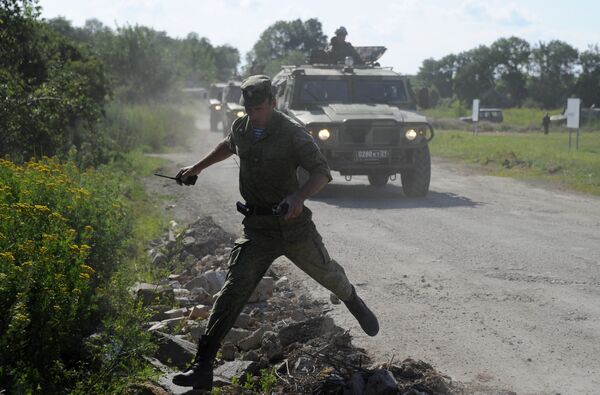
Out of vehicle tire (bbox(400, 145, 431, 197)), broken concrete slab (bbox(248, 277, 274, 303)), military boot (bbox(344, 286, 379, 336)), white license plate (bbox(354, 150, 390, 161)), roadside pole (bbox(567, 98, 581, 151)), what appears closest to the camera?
military boot (bbox(344, 286, 379, 336))

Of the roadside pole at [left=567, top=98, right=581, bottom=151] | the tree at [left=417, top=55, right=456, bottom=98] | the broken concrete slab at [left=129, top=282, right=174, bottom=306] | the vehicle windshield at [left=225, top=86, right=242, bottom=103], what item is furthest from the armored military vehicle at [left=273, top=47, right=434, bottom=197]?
the tree at [left=417, top=55, right=456, bottom=98]

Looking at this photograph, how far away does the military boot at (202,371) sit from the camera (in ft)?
14.2

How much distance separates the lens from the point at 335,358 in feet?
15.3

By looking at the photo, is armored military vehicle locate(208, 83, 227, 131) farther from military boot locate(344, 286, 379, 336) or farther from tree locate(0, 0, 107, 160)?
military boot locate(344, 286, 379, 336)

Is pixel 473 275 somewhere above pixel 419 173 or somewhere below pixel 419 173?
below

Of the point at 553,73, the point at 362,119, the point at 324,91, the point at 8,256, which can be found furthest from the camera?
the point at 553,73

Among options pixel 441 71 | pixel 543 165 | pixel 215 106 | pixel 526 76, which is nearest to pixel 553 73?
pixel 526 76

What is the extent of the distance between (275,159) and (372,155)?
8.23m

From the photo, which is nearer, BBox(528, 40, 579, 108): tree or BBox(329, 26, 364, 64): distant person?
BBox(329, 26, 364, 64): distant person

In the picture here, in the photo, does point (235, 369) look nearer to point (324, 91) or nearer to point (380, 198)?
point (380, 198)

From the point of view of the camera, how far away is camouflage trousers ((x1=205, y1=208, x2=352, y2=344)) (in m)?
4.45

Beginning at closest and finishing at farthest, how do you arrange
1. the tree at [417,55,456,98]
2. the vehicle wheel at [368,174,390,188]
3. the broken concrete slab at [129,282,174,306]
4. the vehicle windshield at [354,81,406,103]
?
the broken concrete slab at [129,282,174,306]
the vehicle windshield at [354,81,406,103]
the vehicle wheel at [368,174,390,188]
the tree at [417,55,456,98]

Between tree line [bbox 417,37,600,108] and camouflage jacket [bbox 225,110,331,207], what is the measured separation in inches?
2610

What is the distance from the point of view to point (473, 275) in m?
7.42
